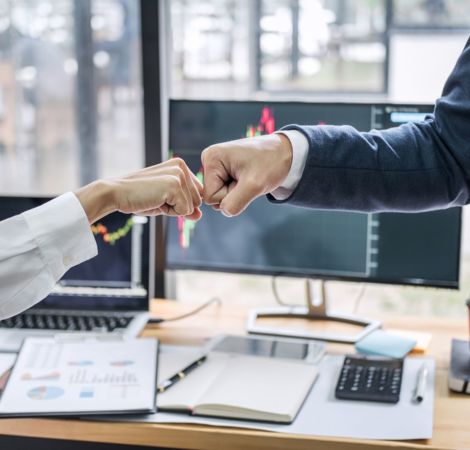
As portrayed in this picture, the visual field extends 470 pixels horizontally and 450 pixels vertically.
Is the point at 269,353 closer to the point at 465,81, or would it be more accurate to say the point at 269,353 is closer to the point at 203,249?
the point at 203,249

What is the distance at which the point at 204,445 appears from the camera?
52.2 inches

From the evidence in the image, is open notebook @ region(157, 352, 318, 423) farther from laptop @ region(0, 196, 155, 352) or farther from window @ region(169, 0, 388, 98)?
window @ region(169, 0, 388, 98)

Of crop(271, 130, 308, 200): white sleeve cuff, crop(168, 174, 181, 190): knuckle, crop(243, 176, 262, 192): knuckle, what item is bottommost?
crop(168, 174, 181, 190): knuckle

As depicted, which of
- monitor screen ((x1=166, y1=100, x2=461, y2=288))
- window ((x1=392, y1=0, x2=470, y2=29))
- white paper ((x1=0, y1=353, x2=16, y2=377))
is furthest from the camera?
window ((x1=392, y1=0, x2=470, y2=29))

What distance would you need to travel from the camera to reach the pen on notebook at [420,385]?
141 cm

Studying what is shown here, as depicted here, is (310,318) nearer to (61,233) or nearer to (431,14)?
(61,233)

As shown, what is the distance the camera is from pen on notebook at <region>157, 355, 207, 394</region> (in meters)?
1.45

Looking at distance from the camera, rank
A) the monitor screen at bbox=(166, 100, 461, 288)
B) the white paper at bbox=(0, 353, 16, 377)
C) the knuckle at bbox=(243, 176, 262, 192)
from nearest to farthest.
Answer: the knuckle at bbox=(243, 176, 262, 192) < the white paper at bbox=(0, 353, 16, 377) < the monitor screen at bbox=(166, 100, 461, 288)

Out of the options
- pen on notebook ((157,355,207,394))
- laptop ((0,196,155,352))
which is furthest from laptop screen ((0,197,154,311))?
pen on notebook ((157,355,207,394))

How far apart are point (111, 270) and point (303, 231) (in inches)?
16.6

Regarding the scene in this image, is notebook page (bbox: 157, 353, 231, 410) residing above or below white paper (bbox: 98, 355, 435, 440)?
above

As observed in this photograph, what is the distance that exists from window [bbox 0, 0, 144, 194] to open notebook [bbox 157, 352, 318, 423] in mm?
909

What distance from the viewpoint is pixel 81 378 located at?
1.47 meters

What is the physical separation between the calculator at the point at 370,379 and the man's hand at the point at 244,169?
43 cm
